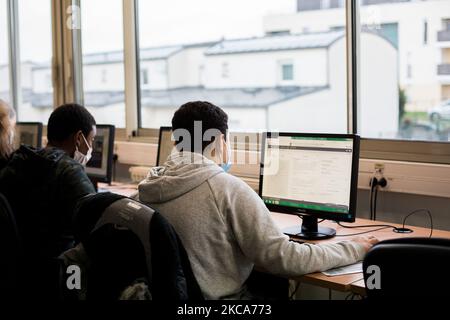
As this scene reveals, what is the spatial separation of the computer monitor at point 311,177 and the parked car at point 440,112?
80 cm

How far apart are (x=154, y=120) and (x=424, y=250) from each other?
325cm

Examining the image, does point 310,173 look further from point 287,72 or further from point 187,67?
point 187,67

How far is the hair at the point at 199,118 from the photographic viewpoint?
76.4 inches

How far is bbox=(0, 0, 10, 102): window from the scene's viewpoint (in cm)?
548

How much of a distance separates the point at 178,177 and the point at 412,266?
0.84 m

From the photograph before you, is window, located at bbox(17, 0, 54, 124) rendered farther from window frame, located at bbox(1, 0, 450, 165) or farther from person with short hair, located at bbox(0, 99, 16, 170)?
person with short hair, located at bbox(0, 99, 16, 170)

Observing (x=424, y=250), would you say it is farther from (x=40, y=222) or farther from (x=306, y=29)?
(x=306, y=29)

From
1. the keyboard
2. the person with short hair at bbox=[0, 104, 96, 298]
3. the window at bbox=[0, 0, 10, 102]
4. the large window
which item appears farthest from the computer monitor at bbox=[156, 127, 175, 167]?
the window at bbox=[0, 0, 10, 102]

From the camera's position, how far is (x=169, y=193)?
1.87 m

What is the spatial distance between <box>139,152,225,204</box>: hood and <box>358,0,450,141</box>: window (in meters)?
1.40

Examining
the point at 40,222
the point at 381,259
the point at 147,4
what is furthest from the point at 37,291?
the point at 147,4

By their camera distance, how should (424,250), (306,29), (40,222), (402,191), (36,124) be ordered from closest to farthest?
(424,250), (40,222), (402,191), (306,29), (36,124)

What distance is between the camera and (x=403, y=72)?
115 inches

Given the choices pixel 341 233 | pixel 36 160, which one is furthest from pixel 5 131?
pixel 341 233
